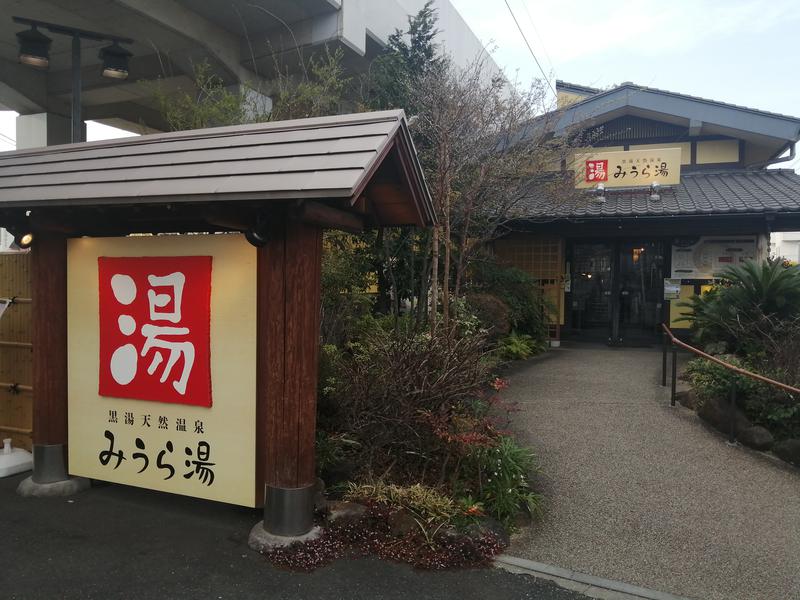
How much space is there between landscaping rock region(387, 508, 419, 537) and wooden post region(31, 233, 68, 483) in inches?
115

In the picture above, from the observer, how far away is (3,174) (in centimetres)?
459

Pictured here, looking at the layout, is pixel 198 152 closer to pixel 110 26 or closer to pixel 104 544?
pixel 104 544

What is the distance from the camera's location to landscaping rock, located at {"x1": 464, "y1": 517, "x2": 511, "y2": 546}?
384 cm

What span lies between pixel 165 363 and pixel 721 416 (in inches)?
219

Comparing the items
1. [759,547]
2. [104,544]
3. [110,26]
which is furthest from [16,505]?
[110,26]

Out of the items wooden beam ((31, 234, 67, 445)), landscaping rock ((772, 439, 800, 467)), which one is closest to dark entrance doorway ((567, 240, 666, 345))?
landscaping rock ((772, 439, 800, 467))

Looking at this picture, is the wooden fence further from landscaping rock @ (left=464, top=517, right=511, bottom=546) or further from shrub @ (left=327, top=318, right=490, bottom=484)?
landscaping rock @ (left=464, top=517, right=511, bottom=546)

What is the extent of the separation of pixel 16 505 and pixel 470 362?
3844 mm

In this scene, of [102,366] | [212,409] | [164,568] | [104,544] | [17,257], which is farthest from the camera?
[17,257]

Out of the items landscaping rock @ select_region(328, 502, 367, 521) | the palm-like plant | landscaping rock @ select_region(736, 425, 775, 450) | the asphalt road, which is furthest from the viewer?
the palm-like plant

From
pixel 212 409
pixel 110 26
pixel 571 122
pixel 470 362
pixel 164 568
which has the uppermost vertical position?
pixel 110 26

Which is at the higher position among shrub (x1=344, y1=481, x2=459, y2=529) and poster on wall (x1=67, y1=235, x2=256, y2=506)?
poster on wall (x1=67, y1=235, x2=256, y2=506)

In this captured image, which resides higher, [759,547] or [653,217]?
[653,217]

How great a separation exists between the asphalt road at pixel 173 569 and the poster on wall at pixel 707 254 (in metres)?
10.2
